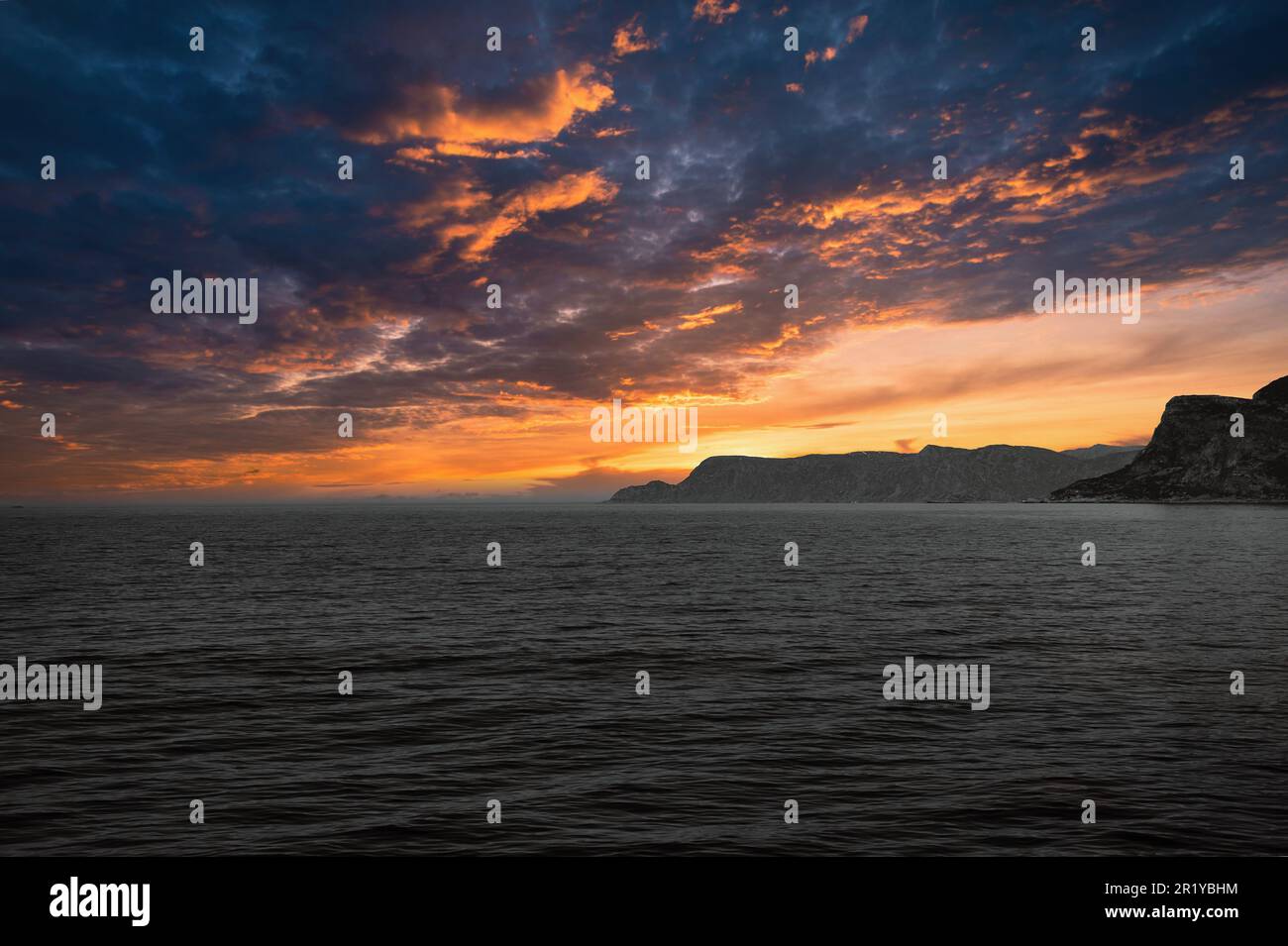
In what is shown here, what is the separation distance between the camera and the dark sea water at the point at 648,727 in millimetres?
17594

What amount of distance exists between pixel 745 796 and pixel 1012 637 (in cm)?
2854

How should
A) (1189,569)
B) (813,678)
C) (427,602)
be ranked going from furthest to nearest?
(1189,569) → (427,602) → (813,678)

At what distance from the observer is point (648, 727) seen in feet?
85.6

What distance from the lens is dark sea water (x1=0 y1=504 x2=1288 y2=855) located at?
1759cm

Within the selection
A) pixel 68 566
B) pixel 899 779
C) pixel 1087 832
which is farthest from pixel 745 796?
pixel 68 566

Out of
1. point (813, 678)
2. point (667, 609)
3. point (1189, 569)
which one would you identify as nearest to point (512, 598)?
point (667, 609)

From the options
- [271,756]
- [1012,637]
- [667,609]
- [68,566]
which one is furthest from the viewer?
[68,566]

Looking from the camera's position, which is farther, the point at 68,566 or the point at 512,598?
the point at 68,566

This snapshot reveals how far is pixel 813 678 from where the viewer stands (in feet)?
110
